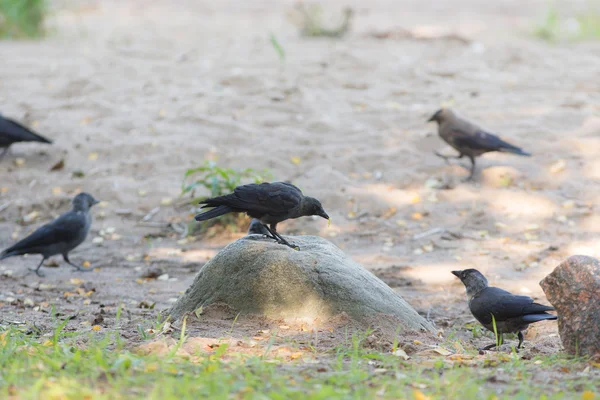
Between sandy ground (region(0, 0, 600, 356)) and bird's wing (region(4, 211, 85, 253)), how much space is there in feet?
1.03

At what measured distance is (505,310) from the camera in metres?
5.25

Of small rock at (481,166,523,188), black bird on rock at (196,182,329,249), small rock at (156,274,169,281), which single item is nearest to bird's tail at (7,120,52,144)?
small rock at (156,274,169,281)

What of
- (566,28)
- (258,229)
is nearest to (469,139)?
(258,229)

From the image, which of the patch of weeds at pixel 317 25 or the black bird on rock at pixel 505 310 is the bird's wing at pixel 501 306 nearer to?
the black bird on rock at pixel 505 310

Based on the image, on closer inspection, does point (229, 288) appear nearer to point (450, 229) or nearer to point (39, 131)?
point (450, 229)

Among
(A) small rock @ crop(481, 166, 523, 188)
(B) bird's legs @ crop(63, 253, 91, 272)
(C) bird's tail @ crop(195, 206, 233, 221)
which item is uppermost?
(C) bird's tail @ crop(195, 206, 233, 221)

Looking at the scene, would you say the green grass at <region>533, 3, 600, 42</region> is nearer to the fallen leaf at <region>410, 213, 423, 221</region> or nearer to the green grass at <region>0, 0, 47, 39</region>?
the fallen leaf at <region>410, 213, 423, 221</region>

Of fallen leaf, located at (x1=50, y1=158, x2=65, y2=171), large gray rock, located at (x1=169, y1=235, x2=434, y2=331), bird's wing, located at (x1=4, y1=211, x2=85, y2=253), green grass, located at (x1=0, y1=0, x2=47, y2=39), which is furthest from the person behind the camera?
green grass, located at (x1=0, y1=0, x2=47, y2=39)

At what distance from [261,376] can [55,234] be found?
410 centimetres

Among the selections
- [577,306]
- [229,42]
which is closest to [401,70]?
[229,42]

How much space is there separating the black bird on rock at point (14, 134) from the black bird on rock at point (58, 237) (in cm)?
192

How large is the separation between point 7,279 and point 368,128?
15.0 feet

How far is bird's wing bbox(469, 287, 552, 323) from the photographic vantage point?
17.1 ft

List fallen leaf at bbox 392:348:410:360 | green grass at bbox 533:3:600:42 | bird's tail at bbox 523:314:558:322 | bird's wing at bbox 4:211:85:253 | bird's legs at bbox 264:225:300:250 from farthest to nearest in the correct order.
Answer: green grass at bbox 533:3:600:42, bird's wing at bbox 4:211:85:253, bird's legs at bbox 264:225:300:250, bird's tail at bbox 523:314:558:322, fallen leaf at bbox 392:348:410:360
